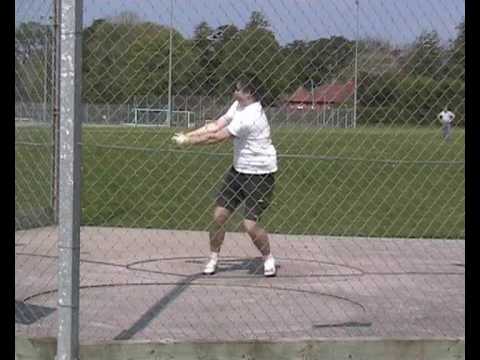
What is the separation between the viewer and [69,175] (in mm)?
5117

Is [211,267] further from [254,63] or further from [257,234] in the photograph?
[254,63]

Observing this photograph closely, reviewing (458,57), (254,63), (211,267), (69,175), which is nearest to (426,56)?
(458,57)

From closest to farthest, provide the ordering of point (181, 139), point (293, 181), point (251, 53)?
point (251, 53) → point (181, 139) → point (293, 181)

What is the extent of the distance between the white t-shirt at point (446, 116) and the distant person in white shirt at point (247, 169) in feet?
5.48

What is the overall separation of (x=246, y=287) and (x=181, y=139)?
1774 millimetres

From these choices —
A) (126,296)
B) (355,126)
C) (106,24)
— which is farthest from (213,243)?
(106,24)

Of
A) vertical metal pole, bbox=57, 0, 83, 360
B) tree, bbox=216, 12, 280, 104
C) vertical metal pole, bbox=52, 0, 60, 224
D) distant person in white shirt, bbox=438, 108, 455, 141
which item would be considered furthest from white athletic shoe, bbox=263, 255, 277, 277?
vertical metal pole, bbox=57, 0, 83, 360

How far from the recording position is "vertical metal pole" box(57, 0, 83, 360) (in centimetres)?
508

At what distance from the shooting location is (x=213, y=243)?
8.80 metres

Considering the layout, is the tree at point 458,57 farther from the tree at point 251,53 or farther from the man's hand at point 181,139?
the man's hand at point 181,139

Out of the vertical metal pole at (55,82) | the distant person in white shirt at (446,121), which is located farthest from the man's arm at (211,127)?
the distant person in white shirt at (446,121)

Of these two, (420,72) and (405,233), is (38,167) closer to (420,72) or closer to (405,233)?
(420,72)

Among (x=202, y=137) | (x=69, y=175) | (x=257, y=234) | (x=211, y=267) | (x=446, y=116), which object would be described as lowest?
(x=211, y=267)

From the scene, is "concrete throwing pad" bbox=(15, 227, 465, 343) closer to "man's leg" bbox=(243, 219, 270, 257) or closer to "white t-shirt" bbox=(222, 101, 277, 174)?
"man's leg" bbox=(243, 219, 270, 257)
